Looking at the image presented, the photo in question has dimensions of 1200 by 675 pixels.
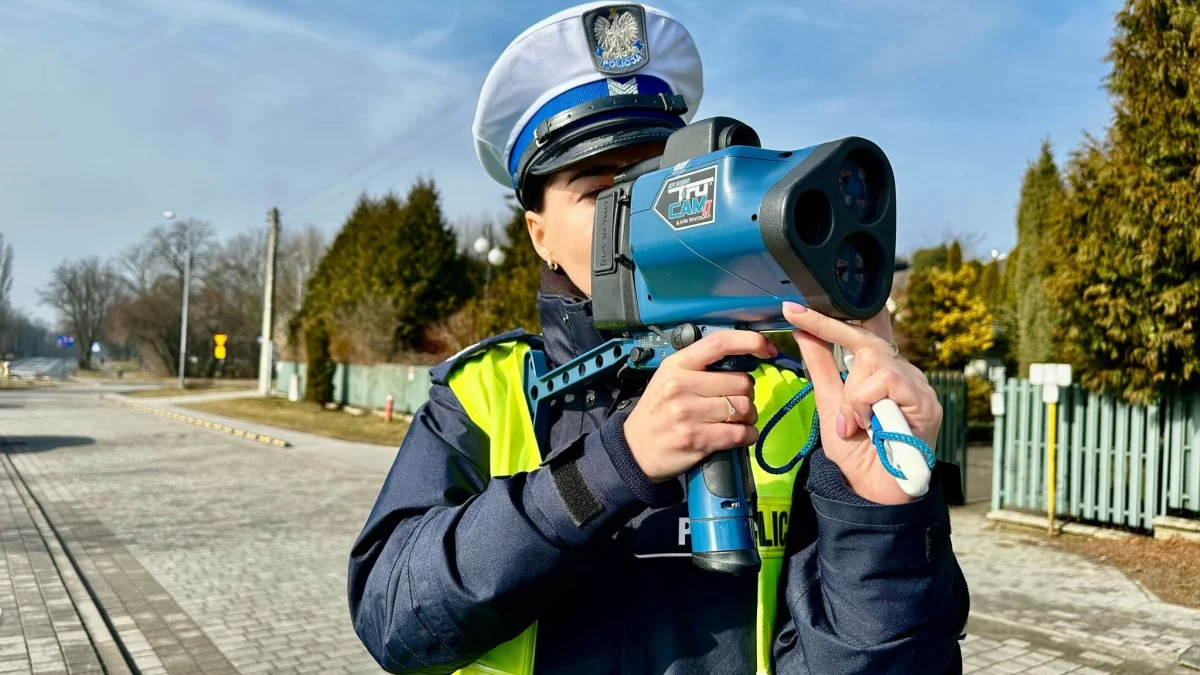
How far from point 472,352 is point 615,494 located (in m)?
0.51

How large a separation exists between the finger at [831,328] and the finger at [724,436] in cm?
16

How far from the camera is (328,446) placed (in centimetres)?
1786

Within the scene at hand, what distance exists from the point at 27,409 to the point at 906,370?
3029 cm

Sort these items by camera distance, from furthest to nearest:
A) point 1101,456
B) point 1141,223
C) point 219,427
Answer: point 219,427 → point 1101,456 → point 1141,223

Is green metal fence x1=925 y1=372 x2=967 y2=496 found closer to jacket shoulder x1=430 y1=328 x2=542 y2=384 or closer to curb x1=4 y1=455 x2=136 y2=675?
curb x1=4 y1=455 x2=136 y2=675

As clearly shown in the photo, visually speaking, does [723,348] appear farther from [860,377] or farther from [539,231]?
[539,231]

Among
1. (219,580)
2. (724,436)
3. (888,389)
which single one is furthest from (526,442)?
(219,580)

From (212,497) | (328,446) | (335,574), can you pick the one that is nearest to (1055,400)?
(335,574)

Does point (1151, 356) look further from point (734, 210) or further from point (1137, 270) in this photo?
point (734, 210)

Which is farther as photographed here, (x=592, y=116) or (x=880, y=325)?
(x=592, y=116)

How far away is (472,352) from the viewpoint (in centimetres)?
152

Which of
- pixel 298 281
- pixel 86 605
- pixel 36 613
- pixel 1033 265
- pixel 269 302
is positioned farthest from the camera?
pixel 298 281

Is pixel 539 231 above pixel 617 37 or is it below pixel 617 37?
below

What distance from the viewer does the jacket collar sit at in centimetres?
141
